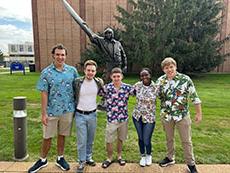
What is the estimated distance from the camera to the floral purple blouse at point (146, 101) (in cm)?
338

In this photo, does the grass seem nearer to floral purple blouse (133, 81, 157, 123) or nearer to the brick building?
floral purple blouse (133, 81, 157, 123)

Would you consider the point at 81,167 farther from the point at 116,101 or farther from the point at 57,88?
the point at 57,88

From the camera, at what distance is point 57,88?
3.25m

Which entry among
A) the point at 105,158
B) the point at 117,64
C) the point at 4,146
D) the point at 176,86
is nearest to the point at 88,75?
the point at 176,86

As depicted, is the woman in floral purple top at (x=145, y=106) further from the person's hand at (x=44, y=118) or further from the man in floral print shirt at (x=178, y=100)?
the person's hand at (x=44, y=118)

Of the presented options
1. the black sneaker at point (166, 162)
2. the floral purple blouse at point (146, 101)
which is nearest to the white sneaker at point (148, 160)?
the black sneaker at point (166, 162)

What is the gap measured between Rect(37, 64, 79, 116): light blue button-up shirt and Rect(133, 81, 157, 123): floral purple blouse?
945mm

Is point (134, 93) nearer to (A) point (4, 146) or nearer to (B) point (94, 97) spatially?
(B) point (94, 97)

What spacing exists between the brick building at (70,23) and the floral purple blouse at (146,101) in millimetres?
22413

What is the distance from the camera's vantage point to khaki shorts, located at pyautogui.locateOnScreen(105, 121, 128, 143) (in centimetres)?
349

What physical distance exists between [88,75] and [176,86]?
47.6 inches

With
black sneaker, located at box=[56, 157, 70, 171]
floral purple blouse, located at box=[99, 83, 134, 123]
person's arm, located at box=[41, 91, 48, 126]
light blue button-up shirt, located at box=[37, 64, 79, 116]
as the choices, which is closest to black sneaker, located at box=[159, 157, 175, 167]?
floral purple blouse, located at box=[99, 83, 134, 123]

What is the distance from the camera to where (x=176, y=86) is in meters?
3.23

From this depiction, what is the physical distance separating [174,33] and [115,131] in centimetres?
1569
